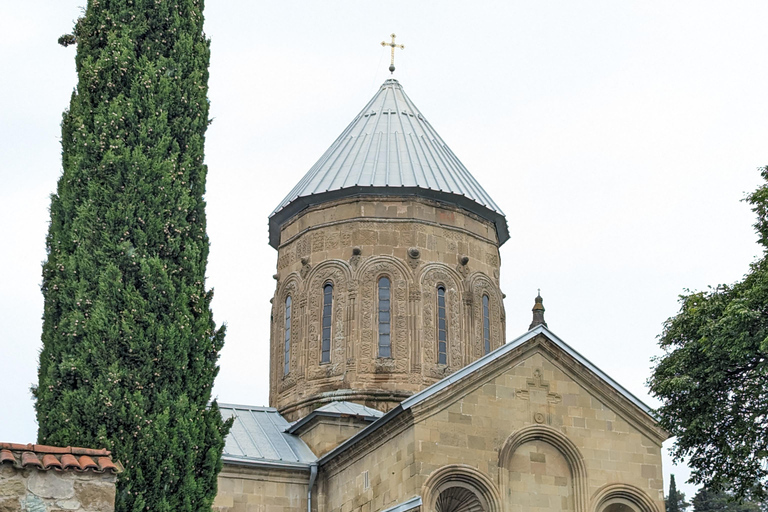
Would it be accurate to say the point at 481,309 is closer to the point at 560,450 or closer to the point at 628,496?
the point at 560,450

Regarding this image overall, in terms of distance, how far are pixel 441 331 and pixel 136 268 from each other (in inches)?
374

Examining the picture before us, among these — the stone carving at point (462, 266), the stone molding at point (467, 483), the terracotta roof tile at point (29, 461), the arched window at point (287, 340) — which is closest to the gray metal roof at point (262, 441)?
the arched window at point (287, 340)

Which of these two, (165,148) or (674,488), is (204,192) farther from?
(674,488)

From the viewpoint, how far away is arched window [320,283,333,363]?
66.3 ft

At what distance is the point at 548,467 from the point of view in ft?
51.9

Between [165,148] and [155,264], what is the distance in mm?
1481

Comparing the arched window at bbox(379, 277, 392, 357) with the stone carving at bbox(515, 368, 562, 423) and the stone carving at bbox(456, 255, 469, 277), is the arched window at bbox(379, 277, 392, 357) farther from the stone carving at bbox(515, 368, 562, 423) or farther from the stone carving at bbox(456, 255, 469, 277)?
the stone carving at bbox(515, 368, 562, 423)

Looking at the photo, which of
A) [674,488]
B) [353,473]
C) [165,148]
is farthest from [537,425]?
[674,488]

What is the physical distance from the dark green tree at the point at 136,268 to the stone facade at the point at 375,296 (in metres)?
7.71

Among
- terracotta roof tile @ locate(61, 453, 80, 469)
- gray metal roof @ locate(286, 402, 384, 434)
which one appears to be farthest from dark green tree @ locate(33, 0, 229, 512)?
gray metal roof @ locate(286, 402, 384, 434)

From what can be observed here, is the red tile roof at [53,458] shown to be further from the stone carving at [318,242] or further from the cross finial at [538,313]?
the stone carving at [318,242]

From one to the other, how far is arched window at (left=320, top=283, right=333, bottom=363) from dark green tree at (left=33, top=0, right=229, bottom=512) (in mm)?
7934

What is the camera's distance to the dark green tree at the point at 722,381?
14875 millimetres

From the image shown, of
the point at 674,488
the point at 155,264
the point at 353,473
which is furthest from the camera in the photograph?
the point at 674,488
